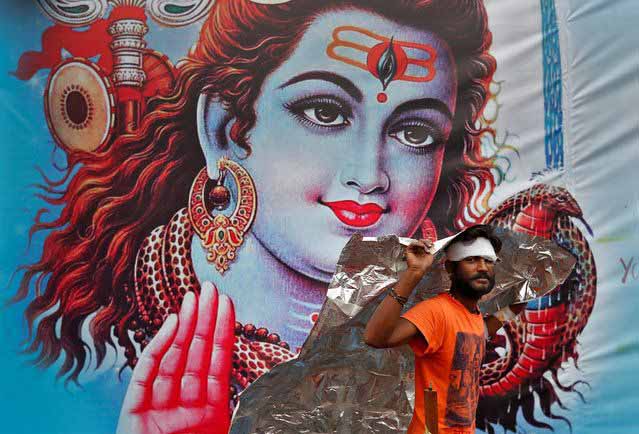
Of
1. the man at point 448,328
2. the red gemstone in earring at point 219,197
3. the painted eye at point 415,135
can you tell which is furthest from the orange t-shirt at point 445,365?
A: the red gemstone in earring at point 219,197

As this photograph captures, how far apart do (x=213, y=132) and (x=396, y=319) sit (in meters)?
1.69

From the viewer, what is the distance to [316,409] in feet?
9.89

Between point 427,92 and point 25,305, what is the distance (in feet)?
6.99

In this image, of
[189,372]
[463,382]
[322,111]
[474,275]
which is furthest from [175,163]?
[463,382]

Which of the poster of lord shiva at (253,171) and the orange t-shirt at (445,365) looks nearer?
the orange t-shirt at (445,365)

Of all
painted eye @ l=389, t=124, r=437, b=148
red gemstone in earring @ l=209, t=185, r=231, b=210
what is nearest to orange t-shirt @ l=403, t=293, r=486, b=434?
painted eye @ l=389, t=124, r=437, b=148

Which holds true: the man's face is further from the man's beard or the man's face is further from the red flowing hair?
the red flowing hair

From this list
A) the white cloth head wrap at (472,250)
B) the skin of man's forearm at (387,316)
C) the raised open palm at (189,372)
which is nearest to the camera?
the skin of man's forearm at (387,316)

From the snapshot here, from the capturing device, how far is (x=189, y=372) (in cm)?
399

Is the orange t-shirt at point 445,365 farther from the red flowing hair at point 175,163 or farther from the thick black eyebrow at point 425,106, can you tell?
the thick black eyebrow at point 425,106

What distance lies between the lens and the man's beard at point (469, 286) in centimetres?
286

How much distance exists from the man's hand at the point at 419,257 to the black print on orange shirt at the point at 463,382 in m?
0.27

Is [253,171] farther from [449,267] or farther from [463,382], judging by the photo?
[463,382]

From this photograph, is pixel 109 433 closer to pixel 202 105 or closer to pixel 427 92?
pixel 202 105
